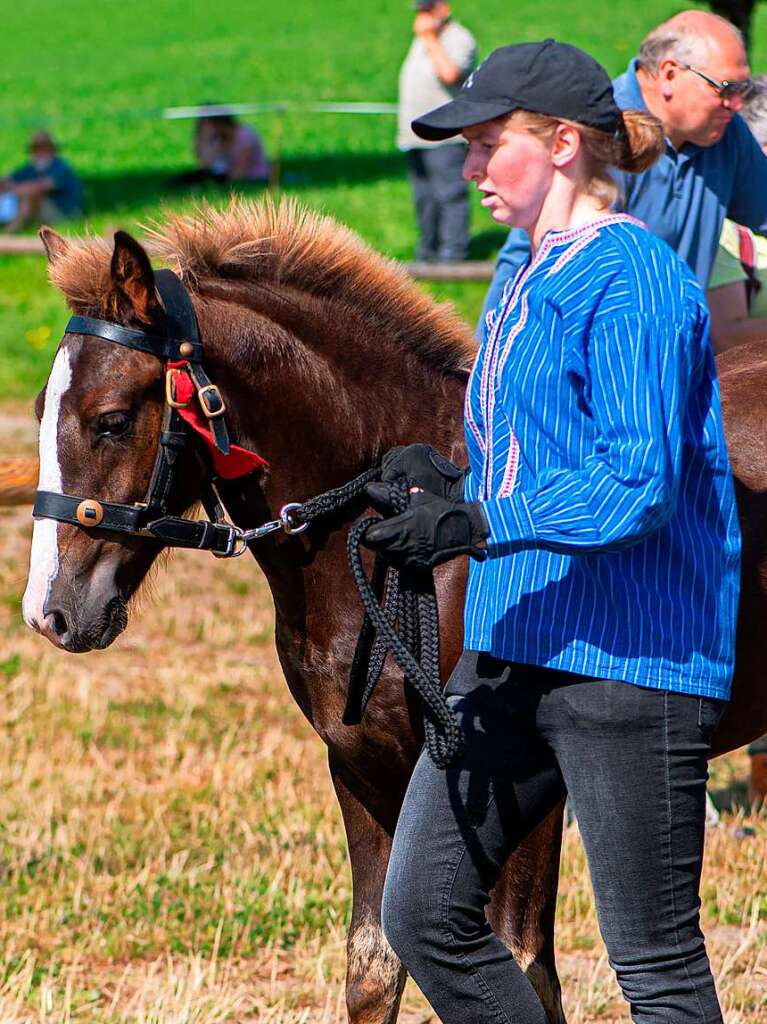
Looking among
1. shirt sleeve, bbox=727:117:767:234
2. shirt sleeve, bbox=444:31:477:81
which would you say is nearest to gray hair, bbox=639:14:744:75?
shirt sleeve, bbox=727:117:767:234

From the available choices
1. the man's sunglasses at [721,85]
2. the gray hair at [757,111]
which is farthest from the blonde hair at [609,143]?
the gray hair at [757,111]

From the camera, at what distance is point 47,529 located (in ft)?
9.95

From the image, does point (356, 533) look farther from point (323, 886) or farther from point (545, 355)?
point (323, 886)

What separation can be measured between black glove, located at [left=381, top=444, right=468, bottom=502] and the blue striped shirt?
15 cm

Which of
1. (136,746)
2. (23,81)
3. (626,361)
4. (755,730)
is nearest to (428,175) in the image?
(136,746)

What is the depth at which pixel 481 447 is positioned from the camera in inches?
110

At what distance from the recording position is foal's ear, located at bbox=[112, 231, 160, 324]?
3.04 metres

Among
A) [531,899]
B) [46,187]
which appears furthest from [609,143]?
[46,187]

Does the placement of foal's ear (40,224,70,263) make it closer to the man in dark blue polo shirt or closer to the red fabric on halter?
the red fabric on halter

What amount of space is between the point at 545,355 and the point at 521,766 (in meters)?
0.73

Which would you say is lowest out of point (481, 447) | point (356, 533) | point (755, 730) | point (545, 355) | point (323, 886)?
point (323, 886)

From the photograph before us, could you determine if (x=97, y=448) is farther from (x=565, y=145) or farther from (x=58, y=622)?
(x=565, y=145)

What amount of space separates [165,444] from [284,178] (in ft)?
57.8

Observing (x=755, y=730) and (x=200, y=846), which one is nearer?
(x=755, y=730)
